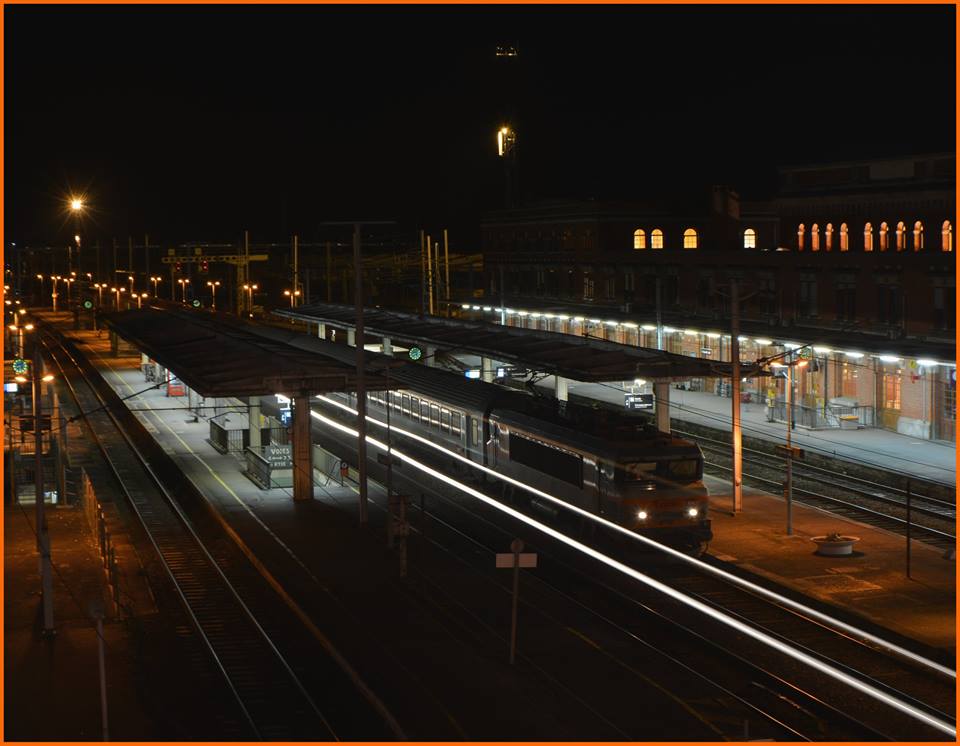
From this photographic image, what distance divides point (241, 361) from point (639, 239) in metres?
42.9

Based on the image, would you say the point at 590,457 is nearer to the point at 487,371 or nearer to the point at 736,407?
the point at 736,407

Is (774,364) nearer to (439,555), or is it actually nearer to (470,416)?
(470,416)

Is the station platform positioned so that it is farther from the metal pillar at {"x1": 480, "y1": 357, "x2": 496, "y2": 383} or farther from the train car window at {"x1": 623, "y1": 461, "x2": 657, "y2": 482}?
the metal pillar at {"x1": 480, "y1": 357, "x2": 496, "y2": 383}

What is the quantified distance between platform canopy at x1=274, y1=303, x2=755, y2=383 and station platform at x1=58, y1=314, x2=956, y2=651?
10.6 ft

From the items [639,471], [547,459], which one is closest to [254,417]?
[547,459]

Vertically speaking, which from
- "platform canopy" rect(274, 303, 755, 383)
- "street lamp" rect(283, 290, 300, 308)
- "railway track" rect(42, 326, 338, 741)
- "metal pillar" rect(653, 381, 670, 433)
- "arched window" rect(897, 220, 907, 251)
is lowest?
"railway track" rect(42, 326, 338, 741)

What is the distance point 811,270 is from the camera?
1925 inches

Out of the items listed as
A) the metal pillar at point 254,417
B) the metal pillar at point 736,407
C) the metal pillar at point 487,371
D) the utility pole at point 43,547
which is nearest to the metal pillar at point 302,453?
the metal pillar at point 254,417

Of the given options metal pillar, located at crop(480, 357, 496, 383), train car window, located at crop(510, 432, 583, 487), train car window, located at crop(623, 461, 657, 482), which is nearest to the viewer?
train car window, located at crop(623, 461, 657, 482)

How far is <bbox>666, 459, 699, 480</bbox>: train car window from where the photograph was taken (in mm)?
24453

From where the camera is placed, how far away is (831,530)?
27.2m

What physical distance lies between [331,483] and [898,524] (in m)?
14.4

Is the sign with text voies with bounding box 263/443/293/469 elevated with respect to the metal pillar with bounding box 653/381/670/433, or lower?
lower

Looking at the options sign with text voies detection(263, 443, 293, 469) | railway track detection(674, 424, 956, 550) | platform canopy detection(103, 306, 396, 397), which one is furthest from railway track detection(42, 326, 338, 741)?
railway track detection(674, 424, 956, 550)
